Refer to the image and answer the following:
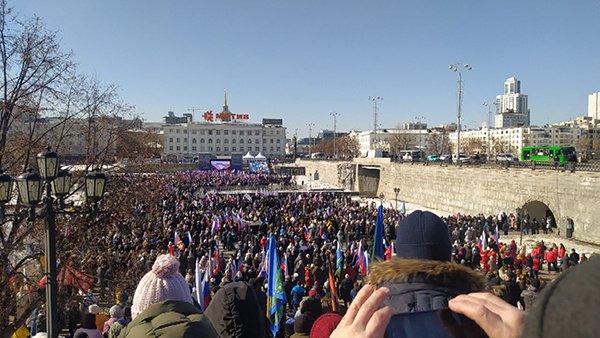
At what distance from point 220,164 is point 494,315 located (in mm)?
65768

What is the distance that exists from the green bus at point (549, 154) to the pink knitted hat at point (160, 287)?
1533 inches

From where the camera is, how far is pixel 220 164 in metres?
65.8

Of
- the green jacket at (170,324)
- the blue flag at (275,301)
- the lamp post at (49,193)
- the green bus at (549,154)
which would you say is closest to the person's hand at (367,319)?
the green jacket at (170,324)

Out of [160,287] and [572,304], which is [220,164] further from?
[572,304]

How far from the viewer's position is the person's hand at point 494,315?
116cm

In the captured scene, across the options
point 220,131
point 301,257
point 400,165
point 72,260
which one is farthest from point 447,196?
point 220,131

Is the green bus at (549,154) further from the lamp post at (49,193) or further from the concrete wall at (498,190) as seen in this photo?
the lamp post at (49,193)

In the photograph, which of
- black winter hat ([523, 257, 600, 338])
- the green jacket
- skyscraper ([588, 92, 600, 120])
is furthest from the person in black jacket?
skyscraper ([588, 92, 600, 120])

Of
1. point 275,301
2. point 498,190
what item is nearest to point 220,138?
point 498,190

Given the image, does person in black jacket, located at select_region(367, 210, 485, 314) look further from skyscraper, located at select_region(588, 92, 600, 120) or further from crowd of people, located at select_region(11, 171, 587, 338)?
skyscraper, located at select_region(588, 92, 600, 120)

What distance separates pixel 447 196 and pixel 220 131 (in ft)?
294

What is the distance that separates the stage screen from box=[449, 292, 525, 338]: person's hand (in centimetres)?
6528

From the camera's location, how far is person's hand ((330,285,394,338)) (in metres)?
1.20

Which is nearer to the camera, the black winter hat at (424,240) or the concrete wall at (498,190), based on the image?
the black winter hat at (424,240)
